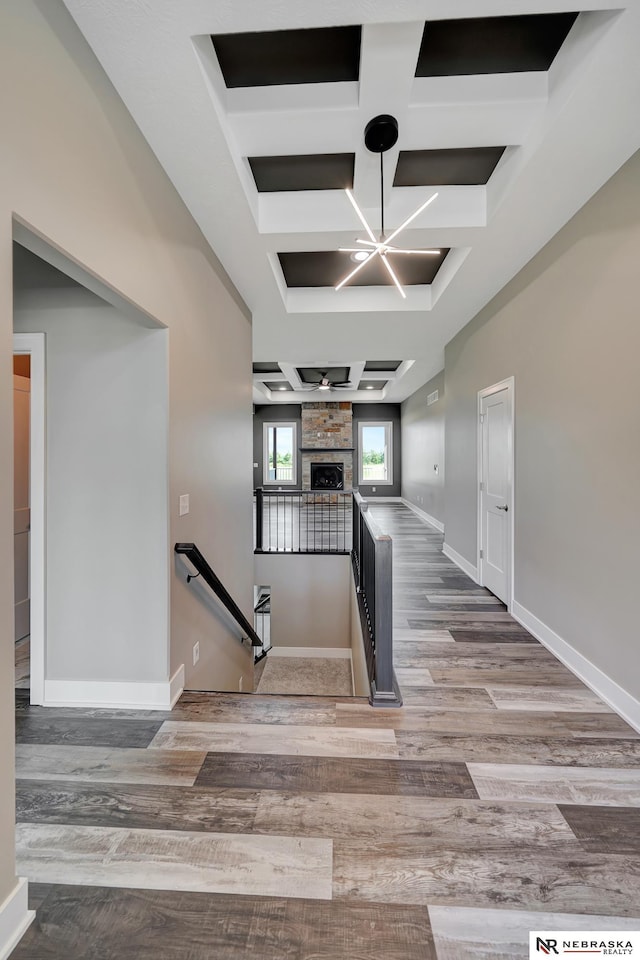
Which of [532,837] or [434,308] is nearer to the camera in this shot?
[532,837]

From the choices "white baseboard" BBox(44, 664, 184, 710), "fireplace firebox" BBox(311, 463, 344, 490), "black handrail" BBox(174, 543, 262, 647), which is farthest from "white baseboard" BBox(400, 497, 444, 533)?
"white baseboard" BBox(44, 664, 184, 710)

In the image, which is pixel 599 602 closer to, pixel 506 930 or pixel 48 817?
pixel 506 930

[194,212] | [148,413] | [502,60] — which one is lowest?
[148,413]

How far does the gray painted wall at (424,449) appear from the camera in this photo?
783 centimetres

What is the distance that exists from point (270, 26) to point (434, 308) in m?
3.23

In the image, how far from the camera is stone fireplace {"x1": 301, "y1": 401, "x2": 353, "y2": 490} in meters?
11.0

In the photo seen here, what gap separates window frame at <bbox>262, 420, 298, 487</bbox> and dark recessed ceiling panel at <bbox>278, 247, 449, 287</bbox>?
7568 millimetres

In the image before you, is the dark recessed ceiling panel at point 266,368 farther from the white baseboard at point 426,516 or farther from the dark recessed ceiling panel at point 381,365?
the white baseboard at point 426,516

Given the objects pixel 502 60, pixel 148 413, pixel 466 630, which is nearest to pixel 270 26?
pixel 502 60

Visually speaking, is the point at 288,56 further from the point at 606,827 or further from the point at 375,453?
the point at 375,453

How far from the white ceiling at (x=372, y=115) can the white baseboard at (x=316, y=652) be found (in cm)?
522

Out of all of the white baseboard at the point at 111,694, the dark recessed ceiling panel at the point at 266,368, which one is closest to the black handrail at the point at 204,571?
the white baseboard at the point at 111,694

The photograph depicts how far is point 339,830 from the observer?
59.2 inches

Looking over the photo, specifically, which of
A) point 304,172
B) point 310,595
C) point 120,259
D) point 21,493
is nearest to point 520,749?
point 120,259
